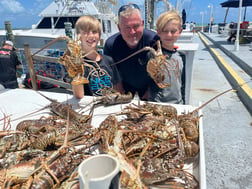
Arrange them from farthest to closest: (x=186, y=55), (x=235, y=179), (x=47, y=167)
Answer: (x=186, y=55) → (x=235, y=179) → (x=47, y=167)

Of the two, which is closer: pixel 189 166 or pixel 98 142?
pixel 189 166

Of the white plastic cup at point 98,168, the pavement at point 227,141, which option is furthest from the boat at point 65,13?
the white plastic cup at point 98,168

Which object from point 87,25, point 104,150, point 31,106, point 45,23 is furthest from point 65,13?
point 104,150

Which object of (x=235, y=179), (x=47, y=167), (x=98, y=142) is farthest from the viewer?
(x=235, y=179)

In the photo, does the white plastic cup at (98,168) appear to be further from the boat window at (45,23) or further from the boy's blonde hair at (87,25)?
the boat window at (45,23)

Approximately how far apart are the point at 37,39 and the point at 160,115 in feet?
24.9

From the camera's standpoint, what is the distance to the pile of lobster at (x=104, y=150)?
1.20 metres

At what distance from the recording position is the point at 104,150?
1410 mm

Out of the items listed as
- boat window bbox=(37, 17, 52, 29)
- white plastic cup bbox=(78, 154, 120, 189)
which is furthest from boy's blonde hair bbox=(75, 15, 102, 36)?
boat window bbox=(37, 17, 52, 29)

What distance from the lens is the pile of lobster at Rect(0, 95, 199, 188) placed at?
1.20 m

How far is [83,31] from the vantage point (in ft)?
8.31

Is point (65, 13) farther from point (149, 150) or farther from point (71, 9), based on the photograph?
point (149, 150)

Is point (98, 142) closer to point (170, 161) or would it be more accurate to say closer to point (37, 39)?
point (170, 161)

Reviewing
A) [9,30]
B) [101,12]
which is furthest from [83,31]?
[101,12]
